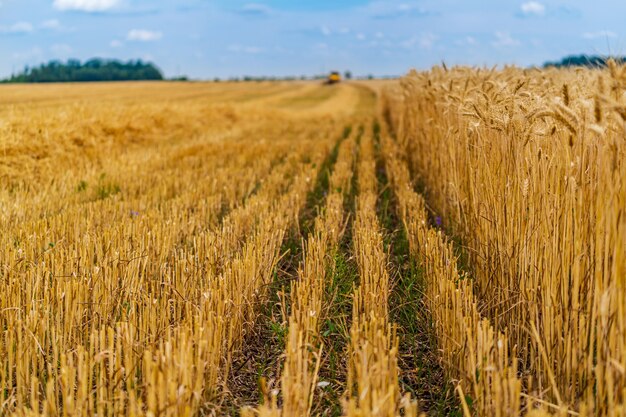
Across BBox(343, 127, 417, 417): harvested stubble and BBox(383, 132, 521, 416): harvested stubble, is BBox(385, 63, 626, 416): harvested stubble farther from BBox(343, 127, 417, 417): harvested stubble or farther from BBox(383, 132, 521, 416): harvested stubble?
BBox(343, 127, 417, 417): harvested stubble

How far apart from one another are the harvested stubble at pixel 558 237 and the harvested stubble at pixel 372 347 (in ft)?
1.99

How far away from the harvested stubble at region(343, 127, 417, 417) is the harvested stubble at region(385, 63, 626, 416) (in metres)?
0.61

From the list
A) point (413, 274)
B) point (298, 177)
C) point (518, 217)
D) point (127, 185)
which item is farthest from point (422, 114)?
point (518, 217)

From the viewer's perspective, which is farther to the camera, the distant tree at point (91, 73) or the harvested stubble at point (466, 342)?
the distant tree at point (91, 73)

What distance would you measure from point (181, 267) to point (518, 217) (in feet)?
7.27

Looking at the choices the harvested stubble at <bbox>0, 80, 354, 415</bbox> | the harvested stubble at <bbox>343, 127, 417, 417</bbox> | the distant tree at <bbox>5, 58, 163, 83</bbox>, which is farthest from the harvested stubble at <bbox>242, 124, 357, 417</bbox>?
the distant tree at <bbox>5, 58, 163, 83</bbox>

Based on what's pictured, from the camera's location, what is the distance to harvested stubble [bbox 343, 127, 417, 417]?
248 cm

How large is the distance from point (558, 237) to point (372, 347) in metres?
1.18

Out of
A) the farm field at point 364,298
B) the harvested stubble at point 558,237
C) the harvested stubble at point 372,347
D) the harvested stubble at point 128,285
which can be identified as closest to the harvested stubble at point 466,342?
the farm field at point 364,298

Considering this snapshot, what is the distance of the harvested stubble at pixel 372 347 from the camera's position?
2484 mm

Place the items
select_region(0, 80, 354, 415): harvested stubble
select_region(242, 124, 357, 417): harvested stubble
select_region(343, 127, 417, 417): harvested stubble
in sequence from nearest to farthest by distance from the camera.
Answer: select_region(343, 127, 417, 417): harvested stubble → select_region(242, 124, 357, 417): harvested stubble → select_region(0, 80, 354, 415): harvested stubble

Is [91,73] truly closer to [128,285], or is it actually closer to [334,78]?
[334,78]

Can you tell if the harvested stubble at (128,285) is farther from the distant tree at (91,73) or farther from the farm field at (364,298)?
the distant tree at (91,73)

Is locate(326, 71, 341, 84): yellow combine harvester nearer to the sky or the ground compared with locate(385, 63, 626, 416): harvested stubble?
nearer to the sky
